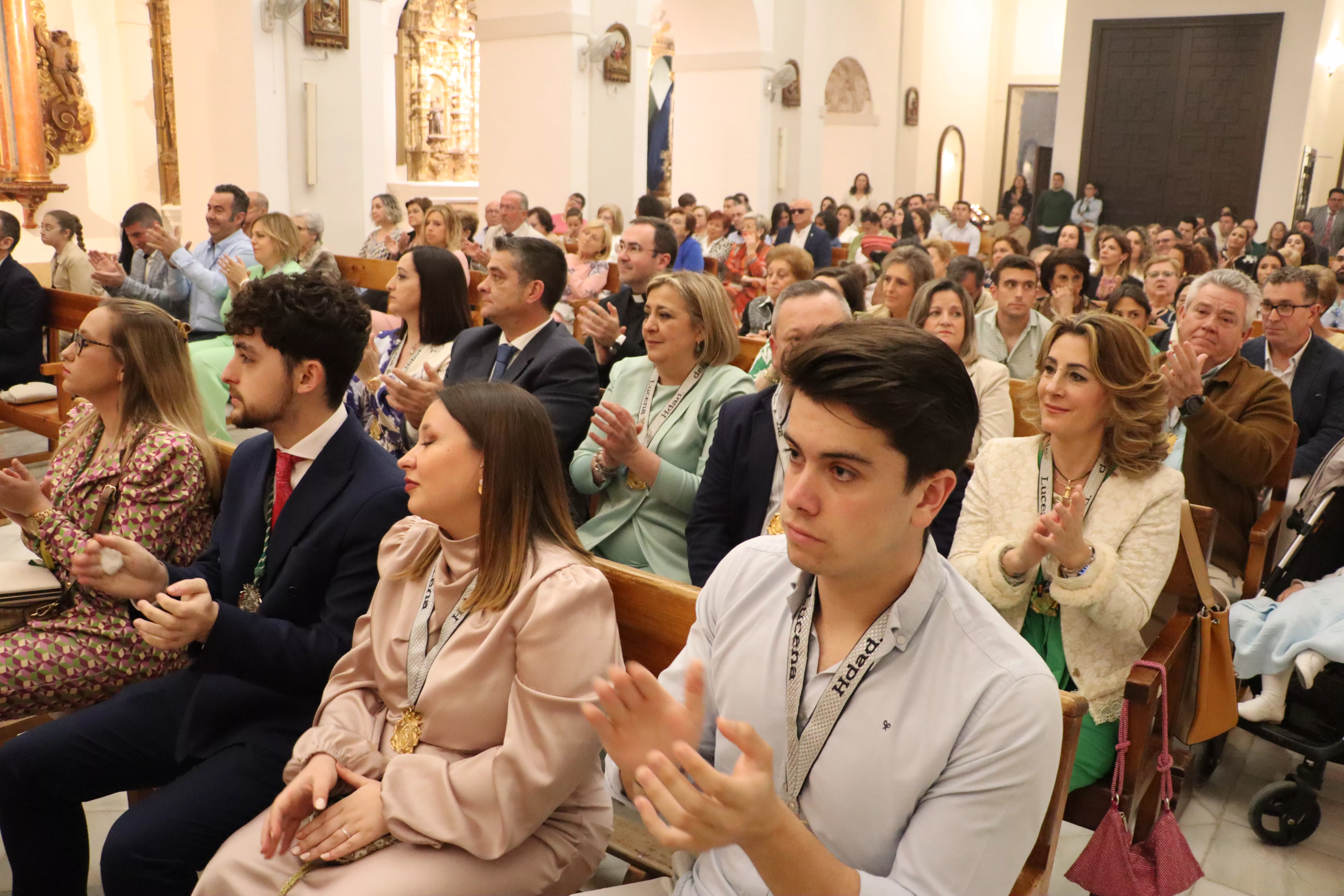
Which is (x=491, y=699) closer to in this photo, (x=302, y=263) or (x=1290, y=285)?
(x=1290, y=285)

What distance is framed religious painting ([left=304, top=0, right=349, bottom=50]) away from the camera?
9188mm

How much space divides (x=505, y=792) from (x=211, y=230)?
5.66m

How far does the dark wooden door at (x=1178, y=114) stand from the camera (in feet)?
53.9

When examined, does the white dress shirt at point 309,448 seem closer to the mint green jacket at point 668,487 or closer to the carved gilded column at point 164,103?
the mint green jacket at point 668,487

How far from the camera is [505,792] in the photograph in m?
1.83

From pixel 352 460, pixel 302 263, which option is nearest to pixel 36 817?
pixel 352 460

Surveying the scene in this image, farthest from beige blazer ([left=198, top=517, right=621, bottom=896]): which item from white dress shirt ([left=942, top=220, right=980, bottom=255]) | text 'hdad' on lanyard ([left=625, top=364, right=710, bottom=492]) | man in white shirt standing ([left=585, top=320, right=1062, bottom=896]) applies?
white dress shirt ([left=942, top=220, right=980, bottom=255])

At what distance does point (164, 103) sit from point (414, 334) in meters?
10.8

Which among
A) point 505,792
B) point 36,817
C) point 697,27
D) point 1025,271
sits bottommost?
point 36,817

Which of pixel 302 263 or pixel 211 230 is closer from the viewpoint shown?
pixel 211 230

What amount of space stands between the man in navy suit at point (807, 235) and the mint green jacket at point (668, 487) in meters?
7.70

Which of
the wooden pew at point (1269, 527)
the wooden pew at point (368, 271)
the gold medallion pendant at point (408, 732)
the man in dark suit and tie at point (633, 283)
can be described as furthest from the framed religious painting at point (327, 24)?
the gold medallion pendant at point (408, 732)

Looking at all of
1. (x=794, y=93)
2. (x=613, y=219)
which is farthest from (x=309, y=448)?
(x=794, y=93)

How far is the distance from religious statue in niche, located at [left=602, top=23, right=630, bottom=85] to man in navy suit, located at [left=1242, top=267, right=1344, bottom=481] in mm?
9185
